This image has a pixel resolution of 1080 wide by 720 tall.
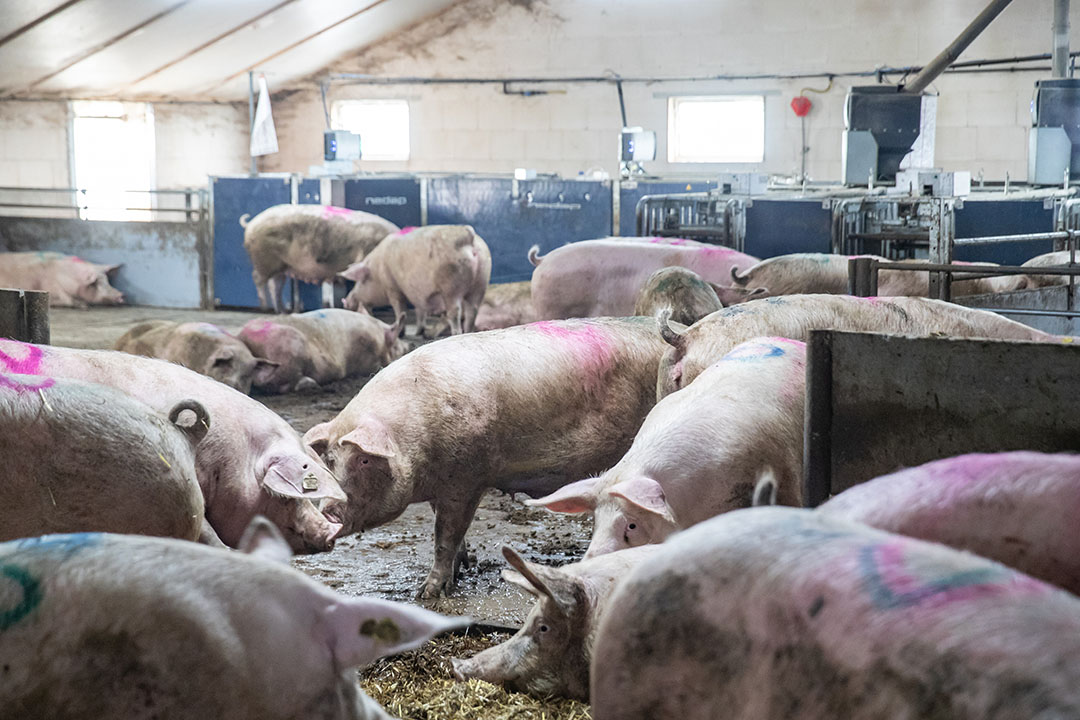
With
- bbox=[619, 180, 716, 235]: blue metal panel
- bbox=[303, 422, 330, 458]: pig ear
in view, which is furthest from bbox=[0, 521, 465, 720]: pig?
bbox=[619, 180, 716, 235]: blue metal panel

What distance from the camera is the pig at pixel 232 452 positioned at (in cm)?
346

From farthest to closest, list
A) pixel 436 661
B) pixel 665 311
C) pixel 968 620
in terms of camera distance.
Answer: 1. pixel 665 311
2. pixel 436 661
3. pixel 968 620

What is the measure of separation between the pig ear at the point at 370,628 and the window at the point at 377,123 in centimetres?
1499

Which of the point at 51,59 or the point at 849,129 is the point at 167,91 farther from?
the point at 849,129

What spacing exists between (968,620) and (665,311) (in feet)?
10.2

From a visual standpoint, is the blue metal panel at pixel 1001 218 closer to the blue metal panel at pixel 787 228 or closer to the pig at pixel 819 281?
the pig at pixel 819 281

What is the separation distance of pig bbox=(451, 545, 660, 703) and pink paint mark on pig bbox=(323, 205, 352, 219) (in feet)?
29.8

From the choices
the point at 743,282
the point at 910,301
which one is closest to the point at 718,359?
the point at 910,301

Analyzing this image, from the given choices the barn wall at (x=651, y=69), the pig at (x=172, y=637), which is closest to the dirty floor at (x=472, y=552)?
the pig at (x=172, y=637)

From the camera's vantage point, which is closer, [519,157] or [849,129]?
[849,129]

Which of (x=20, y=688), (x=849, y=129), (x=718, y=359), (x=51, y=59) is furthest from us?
(x=51, y=59)

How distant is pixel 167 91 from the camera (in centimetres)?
1526

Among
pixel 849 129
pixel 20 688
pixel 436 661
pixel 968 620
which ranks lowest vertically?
pixel 436 661

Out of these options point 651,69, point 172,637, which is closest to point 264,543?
point 172,637
